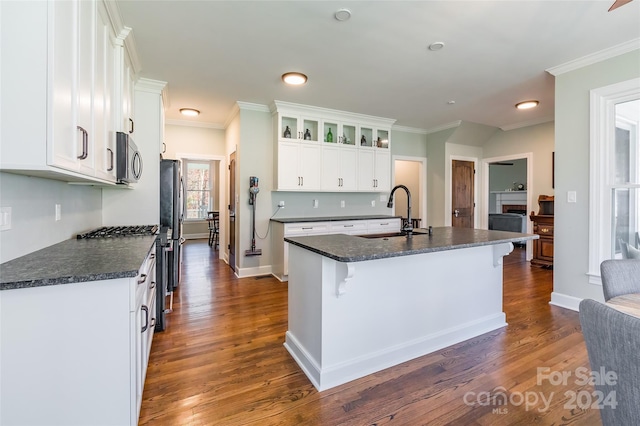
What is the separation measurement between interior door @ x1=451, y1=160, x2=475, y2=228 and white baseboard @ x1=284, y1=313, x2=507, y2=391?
12.6ft

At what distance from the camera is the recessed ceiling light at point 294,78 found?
11.2 ft

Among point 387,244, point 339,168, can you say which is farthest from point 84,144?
point 339,168

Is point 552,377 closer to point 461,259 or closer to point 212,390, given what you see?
point 461,259

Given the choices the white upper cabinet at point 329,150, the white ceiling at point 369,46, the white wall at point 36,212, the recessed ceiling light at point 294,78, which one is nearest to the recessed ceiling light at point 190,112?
the white ceiling at point 369,46

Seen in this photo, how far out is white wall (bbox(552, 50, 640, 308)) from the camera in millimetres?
3102

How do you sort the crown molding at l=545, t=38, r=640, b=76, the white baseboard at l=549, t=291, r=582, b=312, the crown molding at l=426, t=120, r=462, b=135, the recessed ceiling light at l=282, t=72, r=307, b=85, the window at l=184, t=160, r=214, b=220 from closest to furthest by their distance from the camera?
1. the crown molding at l=545, t=38, r=640, b=76
2. the white baseboard at l=549, t=291, r=582, b=312
3. the recessed ceiling light at l=282, t=72, r=307, b=85
4. the crown molding at l=426, t=120, r=462, b=135
5. the window at l=184, t=160, r=214, b=220

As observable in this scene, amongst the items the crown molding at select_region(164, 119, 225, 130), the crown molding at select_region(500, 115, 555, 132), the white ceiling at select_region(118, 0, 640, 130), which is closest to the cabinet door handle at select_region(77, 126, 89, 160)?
the white ceiling at select_region(118, 0, 640, 130)

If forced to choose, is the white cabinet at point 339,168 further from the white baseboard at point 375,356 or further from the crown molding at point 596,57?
the white baseboard at point 375,356

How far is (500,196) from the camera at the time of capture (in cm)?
904

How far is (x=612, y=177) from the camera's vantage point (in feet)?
9.90

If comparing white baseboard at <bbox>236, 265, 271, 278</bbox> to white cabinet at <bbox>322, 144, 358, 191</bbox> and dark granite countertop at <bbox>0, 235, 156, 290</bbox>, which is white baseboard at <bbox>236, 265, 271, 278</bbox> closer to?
white cabinet at <bbox>322, 144, 358, 191</bbox>

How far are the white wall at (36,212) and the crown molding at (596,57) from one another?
471cm

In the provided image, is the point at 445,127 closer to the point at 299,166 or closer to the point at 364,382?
the point at 299,166

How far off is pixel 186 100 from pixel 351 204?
3.15 m
